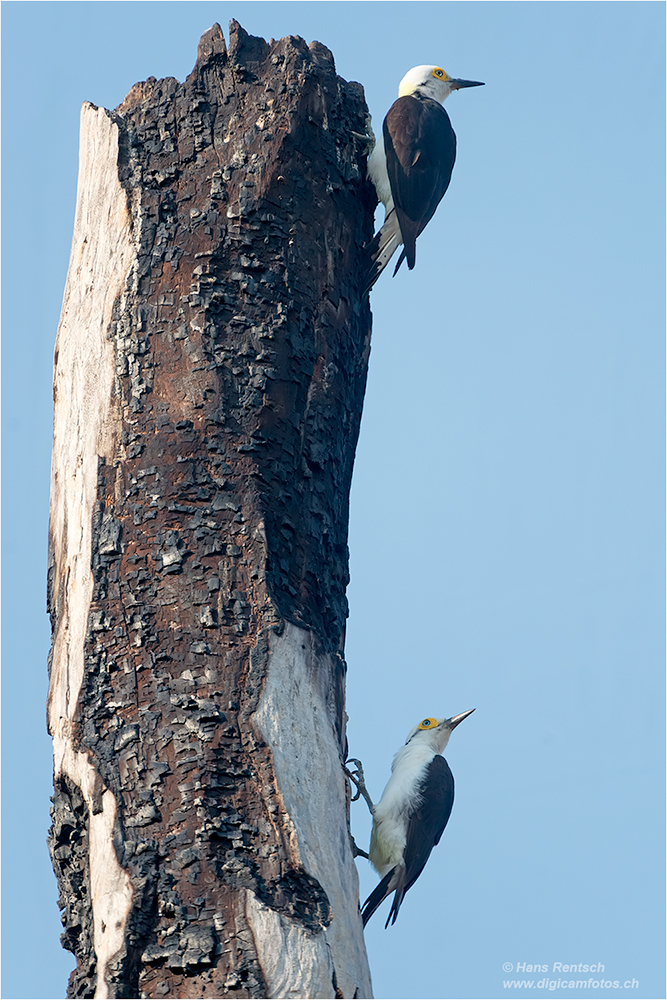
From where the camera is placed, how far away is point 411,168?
184 inches

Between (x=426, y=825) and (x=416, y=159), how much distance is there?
2950mm

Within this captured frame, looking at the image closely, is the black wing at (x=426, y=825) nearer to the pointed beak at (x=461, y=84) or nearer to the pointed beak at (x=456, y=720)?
the pointed beak at (x=456, y=720)

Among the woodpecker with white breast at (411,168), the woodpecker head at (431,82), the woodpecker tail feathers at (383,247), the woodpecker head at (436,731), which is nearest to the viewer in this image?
the woodpecker tail feathers at (383,247)

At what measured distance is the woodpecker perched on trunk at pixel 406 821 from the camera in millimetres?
5004

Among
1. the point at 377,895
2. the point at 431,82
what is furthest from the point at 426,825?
the point at 431,82

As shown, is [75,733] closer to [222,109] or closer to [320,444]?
[320,444]

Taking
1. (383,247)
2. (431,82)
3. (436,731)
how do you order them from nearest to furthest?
(383,247)
(436,731)
(431,82)

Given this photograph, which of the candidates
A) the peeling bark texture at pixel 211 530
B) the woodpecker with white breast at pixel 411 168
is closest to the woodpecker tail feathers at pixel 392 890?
the peeling bark texture at pixel 211 530

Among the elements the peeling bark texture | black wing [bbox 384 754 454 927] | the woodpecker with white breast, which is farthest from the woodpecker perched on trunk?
the woodpecker with white breast

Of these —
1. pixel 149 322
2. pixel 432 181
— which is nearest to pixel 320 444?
pixel 149 322

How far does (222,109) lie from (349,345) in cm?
80

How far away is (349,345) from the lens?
3408mm

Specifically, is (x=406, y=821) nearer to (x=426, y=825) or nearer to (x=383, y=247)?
(x=426, y=825)

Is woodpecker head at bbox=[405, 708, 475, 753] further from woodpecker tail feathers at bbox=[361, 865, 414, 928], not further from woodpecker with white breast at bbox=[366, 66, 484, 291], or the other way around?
woodpecker with white breast at bbox=[366, 66, 484, 291]
